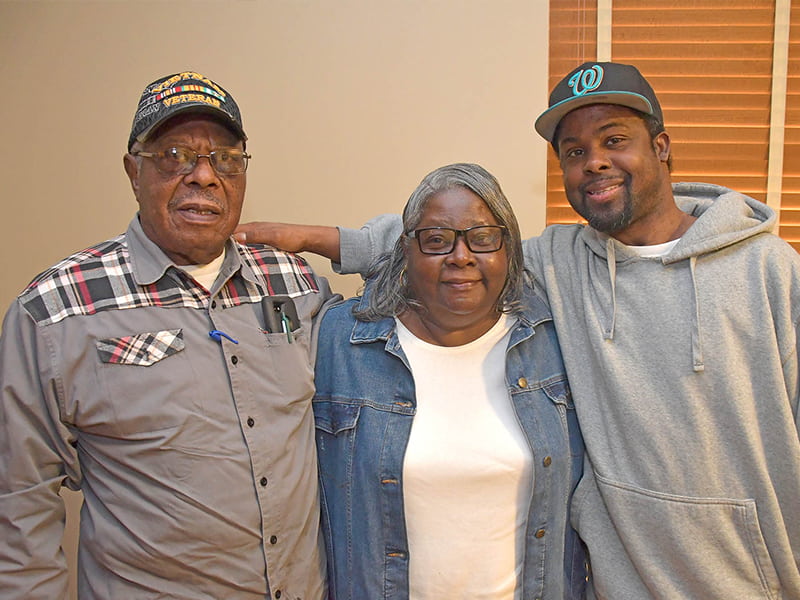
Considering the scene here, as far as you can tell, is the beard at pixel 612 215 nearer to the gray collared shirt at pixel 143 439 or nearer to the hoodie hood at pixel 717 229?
the hoodie hood at pixel 717 229

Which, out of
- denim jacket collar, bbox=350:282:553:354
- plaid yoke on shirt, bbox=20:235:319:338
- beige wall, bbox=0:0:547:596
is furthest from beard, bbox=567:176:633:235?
plaid yoke on shirt, bbox=20:235:319:338

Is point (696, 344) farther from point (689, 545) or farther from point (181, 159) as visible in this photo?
point (181, 159)

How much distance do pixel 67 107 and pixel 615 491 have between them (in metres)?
2.29

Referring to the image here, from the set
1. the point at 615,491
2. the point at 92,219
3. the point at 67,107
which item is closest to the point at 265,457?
the point at 615,491

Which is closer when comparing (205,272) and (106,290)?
(106,290)

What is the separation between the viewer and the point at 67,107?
7.35 feet

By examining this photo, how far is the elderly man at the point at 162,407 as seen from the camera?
→ 125 centimetres

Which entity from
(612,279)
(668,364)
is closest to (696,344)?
(668,364)

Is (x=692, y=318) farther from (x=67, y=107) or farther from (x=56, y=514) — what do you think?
(x=67, y=107)

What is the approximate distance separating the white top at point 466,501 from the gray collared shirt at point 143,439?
0.30 m

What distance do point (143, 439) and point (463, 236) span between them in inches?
34.9

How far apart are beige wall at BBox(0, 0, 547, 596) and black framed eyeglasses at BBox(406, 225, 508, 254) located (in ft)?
2.66

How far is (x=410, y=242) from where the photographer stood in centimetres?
159

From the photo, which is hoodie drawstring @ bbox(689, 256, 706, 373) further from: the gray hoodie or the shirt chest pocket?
the shirt chest pocket
